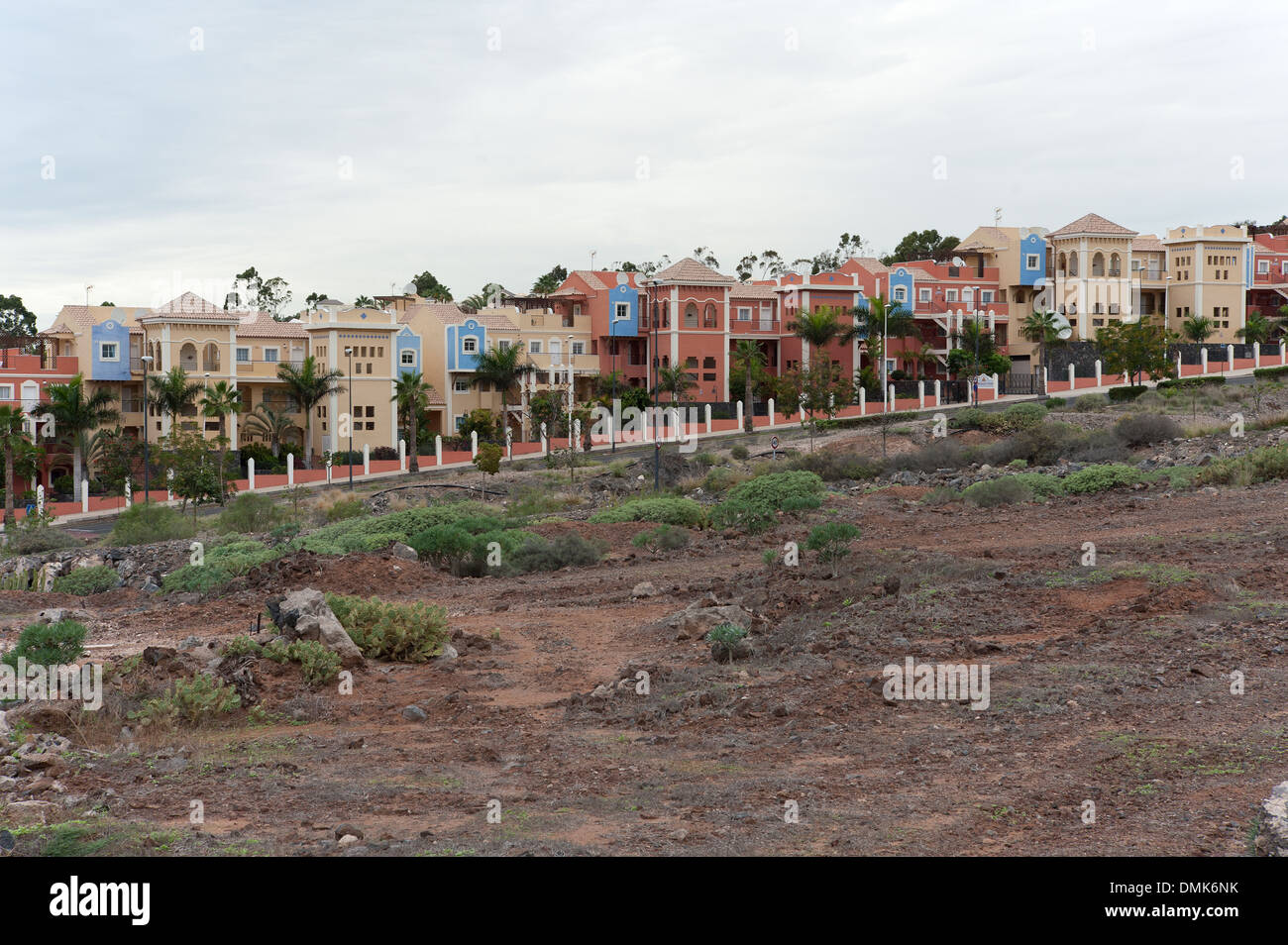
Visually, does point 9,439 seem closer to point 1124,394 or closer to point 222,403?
point 222,403

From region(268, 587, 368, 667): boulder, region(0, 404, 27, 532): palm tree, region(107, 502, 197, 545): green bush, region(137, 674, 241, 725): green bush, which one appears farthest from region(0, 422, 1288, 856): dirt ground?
region(0, 404, 27, 532): palm tree

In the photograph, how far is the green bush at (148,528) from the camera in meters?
32.1

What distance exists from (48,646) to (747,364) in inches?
2116


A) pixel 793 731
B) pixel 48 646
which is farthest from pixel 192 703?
pixel 793 731

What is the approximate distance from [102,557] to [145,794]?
61.2 ft

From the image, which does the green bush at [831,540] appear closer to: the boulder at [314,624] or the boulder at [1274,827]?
the boulder at [314,624]

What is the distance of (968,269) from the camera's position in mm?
76875

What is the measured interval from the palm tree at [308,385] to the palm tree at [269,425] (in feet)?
3.25

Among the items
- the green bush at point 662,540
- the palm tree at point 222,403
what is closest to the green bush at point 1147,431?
the green bush at point 662,540

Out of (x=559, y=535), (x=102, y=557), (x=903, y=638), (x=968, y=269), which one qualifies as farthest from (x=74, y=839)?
(x=968, y=269)

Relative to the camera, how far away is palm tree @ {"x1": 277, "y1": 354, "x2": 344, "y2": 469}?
60.0 meters

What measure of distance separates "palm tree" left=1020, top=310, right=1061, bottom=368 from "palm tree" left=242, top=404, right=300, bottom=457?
40340 mm

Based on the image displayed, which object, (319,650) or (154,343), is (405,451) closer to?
(154,343)

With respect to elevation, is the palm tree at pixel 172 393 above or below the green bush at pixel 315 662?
above
